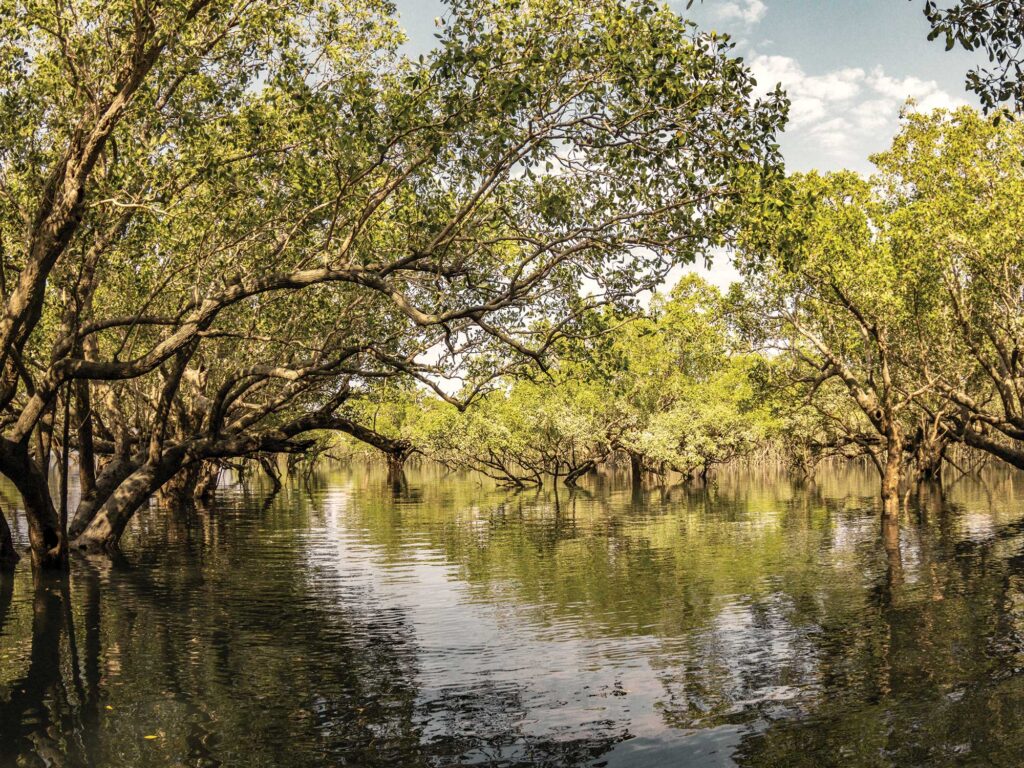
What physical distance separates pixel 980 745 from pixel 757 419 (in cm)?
6211

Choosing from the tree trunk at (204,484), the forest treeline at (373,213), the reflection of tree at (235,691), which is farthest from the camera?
the tree trunk at (204,484)

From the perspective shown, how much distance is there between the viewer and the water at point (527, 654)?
9.62m

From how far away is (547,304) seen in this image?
21422 millimetres

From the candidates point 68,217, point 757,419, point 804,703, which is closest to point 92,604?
point 68,217

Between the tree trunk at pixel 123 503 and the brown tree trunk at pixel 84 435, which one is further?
the brown tree trunk at pixel 84 435

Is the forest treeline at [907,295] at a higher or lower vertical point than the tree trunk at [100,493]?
higher

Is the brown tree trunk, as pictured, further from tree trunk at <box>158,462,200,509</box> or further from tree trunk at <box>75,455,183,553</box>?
tree trunk at <box>158,462,200,509</box>

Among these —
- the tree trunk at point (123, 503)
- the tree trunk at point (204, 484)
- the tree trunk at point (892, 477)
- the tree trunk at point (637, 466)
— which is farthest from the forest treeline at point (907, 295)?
the tree trunk at point (637, 466)

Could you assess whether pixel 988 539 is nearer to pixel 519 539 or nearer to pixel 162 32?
pixel 519 539

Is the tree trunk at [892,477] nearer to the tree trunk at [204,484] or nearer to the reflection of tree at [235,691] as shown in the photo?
Answer: the reflection of tree at [235,691]

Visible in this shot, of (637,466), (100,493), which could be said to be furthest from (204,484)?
(637,466)

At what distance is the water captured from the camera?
962 cm

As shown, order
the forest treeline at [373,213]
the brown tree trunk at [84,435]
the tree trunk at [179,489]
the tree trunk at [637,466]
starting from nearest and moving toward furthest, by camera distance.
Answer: the forest treeline at [373,213] → the brown tree trunk at [84,435] → the tree trunk at [179,489] → the tree trunk at [637,466]

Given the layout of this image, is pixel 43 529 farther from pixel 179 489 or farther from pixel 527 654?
pixel 179 489
